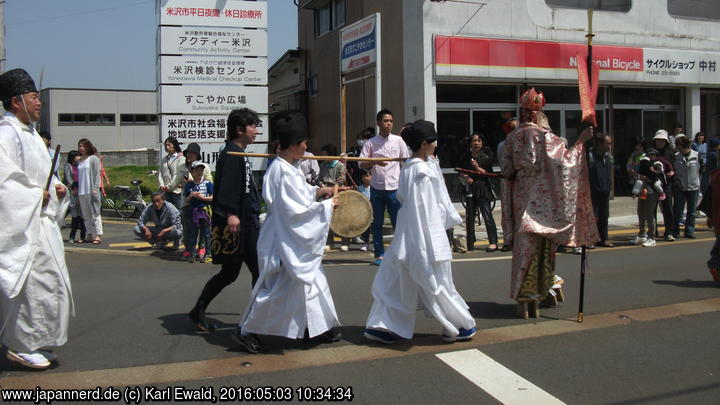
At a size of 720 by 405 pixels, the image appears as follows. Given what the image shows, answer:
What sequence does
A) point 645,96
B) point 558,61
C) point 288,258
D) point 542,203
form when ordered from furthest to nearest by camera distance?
point 645,96 < point 558,61 < point 542,203 < point 288,258

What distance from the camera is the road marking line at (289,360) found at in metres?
4.63

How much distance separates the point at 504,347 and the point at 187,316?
297cm

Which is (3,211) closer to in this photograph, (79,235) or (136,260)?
(136,260)

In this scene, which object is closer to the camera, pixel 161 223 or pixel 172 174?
pixel 161 223

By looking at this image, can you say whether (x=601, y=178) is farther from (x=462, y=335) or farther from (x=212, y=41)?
(x=212, y=41)

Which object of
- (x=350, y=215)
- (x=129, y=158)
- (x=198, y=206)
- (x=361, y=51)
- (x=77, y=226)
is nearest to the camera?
(x=350, y=215)

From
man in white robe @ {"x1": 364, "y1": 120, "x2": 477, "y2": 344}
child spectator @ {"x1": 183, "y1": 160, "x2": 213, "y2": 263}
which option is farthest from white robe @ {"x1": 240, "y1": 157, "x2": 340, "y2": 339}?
child spectator @ {"x1": 183, "y1": 160, "x2": 213, "y2": 263}

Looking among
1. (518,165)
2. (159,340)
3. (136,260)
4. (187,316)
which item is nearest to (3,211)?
(159,340)

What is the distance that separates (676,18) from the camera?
18.5 metres

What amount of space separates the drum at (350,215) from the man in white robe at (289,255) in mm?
1162

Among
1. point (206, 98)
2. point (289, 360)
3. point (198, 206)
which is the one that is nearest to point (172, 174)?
point (198, 206)

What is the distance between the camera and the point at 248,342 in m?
5.21

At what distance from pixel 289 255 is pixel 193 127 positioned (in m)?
10.8

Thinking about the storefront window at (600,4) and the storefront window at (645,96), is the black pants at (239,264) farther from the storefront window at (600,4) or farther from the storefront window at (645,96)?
the storefront window at (645,96)
